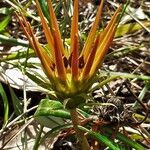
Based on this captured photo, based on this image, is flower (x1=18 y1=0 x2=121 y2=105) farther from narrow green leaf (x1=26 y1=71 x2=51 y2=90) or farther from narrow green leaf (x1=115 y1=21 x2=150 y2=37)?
narrow green leaf (x1=115 y1=21 x2=150 y2=37)

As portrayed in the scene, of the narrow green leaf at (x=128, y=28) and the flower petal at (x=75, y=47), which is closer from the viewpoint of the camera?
the flower petal at (x=75, y=47)

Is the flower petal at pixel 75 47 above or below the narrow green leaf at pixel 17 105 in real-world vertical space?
above

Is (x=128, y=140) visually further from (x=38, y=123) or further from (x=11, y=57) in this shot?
(x=11, y=57)

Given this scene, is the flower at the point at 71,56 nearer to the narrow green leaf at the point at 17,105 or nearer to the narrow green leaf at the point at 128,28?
the narrow green leaf at the point at 17,105

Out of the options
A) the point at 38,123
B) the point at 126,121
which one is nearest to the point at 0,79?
the point at 38,123

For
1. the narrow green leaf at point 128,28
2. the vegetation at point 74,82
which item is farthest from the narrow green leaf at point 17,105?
the narrow green leaf at point 128,28

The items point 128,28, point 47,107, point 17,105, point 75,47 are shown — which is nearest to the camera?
point 75,47

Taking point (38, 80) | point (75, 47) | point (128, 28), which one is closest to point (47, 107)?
point (38, 80)

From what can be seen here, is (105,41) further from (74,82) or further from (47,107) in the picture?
(47,107)
